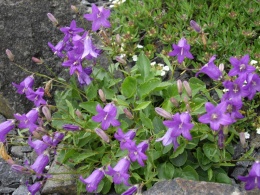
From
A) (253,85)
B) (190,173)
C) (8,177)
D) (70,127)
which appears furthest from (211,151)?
(8,177)

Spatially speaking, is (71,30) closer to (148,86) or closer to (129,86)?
(129,86)

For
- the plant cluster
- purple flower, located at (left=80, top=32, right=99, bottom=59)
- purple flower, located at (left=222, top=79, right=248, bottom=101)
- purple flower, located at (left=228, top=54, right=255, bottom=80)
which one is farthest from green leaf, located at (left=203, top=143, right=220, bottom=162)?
purple flower, located at (left=80, top=32, right=99, bottom=59)

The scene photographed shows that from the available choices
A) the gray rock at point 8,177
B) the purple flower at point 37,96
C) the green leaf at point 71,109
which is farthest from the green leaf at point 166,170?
the gray rock at point 8,177

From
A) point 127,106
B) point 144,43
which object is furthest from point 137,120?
point 144,43

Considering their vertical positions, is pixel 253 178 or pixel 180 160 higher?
pixel 253 178

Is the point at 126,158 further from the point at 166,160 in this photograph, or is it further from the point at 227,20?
the point at 227,20

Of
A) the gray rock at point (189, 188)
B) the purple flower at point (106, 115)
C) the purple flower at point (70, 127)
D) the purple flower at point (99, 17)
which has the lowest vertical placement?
the gray rock at point (189, 188)

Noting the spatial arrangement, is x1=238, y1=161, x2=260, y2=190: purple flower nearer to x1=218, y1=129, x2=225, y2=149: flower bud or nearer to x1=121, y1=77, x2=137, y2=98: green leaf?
x1=218, y1=129, x2=225, y2=149: flower bud

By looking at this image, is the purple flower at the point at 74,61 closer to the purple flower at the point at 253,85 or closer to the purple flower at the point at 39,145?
the purple flower at the point at 39,145
